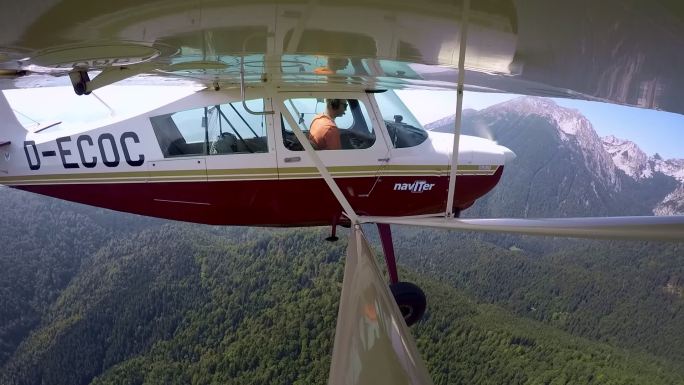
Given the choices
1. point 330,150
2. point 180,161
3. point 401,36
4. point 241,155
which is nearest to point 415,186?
point 330,150

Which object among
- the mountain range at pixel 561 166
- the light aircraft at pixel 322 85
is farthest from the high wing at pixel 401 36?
the mountain range at pixel 561 166

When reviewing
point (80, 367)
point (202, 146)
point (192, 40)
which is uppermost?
point (192, 40)

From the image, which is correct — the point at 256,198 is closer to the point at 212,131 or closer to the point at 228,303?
the point at 212,131

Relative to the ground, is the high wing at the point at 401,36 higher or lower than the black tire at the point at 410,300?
higher

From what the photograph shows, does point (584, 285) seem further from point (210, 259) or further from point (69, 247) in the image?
point (69, 247)

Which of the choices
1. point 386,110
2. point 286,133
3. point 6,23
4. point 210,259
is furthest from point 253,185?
point 210,259

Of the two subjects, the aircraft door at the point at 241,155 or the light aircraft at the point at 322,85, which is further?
the aircraft door at the point at 241,155

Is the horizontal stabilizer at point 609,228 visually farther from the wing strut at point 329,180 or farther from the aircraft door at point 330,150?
the aircraft door at point 330,150

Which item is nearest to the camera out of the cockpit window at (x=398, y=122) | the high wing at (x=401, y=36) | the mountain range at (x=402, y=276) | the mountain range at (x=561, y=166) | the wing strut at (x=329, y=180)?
the high wing at (x=401, y=36)
